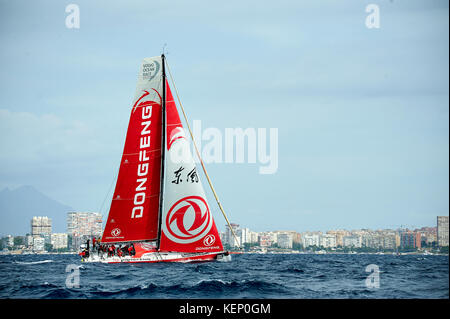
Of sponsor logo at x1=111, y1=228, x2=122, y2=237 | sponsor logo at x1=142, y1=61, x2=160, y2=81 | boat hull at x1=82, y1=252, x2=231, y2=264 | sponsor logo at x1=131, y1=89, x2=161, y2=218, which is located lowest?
boat hull at x1=82, y1=252, x2=231, y2=264

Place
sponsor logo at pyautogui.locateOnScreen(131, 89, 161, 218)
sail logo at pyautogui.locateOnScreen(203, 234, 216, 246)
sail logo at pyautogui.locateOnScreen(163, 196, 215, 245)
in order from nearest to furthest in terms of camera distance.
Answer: sail logo at pyautogui.locateOnScreen(163, 196, 215, 245) < sail logo at pyautogui.locateOnScreen(203, 234, 216, 246) < sponsor logo at pyautogui.locateOnScreen(131, 89, 161, 218)

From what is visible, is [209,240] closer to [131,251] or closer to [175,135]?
[131,251]

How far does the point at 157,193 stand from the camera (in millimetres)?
40031

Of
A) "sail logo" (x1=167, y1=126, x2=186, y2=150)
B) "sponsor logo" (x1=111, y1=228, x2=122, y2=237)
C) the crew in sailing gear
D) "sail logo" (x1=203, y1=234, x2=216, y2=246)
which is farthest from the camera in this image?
"sponsor logo" (x1=111, y1=228, x2=122, y2=237)

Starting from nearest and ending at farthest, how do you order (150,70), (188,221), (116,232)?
(188,221) → (150,70) → (116,232)

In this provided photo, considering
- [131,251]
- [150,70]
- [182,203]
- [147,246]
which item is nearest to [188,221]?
[182,203]

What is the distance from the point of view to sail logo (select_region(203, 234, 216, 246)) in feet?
127

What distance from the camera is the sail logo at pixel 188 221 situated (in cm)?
3844

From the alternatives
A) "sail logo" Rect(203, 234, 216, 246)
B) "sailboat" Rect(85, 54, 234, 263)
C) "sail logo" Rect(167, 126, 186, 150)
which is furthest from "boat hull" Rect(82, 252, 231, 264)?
"sail logo" Rect(167, 126, 186, 150)

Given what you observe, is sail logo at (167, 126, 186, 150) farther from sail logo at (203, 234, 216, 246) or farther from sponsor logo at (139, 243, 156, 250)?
sponsor logo at (139, 243, 156, 250)

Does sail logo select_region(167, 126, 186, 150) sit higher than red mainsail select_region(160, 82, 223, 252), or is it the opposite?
sail logo select_region(167, 126, 186, 150)

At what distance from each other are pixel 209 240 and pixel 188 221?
6.29 ft

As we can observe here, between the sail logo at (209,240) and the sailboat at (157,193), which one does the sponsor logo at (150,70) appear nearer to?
the sailboat at (157,193)
